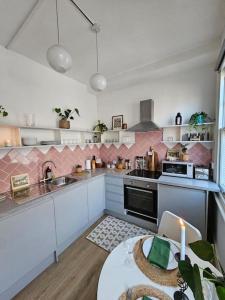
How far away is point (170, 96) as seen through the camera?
2.57 meters

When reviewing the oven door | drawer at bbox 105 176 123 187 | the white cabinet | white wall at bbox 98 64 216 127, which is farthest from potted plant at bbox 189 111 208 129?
the white cabinet

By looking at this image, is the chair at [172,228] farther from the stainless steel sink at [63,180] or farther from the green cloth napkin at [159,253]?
the stainless steel sink at [63,180]

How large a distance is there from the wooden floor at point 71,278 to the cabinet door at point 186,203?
111 centimetres

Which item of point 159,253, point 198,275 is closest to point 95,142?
point 159,253

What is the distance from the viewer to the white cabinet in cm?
189

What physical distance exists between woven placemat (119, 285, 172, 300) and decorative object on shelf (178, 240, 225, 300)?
465 millimetres

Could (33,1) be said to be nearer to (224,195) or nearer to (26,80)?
(26,80)

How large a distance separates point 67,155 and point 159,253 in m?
2.14

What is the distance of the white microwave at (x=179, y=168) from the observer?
2209 mm

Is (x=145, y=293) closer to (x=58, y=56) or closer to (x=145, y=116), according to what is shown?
(x=58, y=56)

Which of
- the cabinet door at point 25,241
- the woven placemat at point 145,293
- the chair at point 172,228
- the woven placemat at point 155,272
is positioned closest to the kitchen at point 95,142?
the cabinet door at point 25,241

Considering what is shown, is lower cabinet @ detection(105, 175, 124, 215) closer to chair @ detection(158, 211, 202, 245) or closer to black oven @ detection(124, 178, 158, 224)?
black oven @ detection(124, 178, 158, 224)

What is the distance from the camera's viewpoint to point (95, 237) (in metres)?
2.23

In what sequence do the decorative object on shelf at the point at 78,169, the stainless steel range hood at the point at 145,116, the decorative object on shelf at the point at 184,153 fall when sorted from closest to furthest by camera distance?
the decorative object on shelf at the point at 184,153 → the stainless steel range hood at the point at 145,116 → the decorative object on shelf at the point at 78,169
